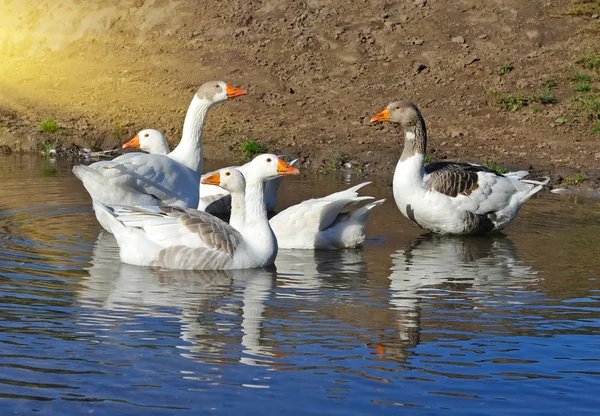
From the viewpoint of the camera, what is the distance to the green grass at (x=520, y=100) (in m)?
18.9

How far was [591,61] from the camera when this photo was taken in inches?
789

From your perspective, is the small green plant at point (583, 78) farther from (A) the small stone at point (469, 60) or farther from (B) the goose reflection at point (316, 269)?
(B) the goose reflection at point (316, 269)

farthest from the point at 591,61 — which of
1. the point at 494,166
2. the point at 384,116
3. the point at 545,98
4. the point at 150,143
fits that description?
the point at 150,143

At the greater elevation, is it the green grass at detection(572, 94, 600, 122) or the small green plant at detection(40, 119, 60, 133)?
the green grass at detection(572, 94, 600, 122)

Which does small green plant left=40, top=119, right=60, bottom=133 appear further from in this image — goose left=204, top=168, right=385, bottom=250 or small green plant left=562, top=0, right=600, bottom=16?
small green plant left=562, top=0, right=600, bottom=16

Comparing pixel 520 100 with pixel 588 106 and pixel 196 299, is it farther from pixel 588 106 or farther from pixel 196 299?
pixel 196 299

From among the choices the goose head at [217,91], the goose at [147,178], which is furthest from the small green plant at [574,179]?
the goose at [147,178]

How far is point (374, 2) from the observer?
22703 mm

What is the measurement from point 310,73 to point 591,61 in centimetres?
528

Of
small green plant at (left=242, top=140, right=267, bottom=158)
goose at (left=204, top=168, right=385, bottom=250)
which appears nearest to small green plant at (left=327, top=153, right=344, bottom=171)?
small green plant at (left=242, top=140, right=267, bottom=158)

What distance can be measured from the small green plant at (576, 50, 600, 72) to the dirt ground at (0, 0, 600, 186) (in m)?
0.18

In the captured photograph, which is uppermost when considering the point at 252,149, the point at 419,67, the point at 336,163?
the point at 419,67

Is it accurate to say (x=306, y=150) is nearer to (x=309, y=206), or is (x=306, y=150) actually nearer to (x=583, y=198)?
(x=583, y=198)

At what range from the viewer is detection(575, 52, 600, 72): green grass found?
1998cm
